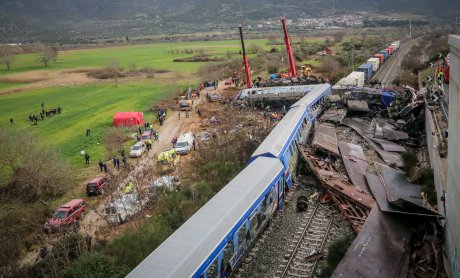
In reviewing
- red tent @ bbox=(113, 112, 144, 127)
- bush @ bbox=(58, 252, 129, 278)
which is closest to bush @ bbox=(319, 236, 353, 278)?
bush @ bbox=(58, 252, 129, 278)

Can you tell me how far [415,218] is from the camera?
48.9ft

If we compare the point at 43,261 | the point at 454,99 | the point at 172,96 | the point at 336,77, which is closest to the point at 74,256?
the point at 43,261

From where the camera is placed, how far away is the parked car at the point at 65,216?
67.8 ft

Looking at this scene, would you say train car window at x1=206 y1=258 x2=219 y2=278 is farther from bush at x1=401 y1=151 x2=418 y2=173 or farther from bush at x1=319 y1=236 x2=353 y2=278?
bush at x1=401 y1=151 x2=418 y2=173

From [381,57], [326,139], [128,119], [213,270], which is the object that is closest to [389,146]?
[326,139]

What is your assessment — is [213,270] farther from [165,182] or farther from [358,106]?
[358,106]

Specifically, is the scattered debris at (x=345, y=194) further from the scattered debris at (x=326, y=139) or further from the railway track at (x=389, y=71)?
the railway track at (x=389, y=71)

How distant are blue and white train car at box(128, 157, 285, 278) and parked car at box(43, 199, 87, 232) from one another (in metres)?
10.3

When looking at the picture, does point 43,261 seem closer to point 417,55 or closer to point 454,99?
point 454,99

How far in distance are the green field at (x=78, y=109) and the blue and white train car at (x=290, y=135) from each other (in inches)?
686

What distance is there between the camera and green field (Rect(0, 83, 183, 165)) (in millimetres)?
38594

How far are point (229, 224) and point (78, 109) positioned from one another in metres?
46.1

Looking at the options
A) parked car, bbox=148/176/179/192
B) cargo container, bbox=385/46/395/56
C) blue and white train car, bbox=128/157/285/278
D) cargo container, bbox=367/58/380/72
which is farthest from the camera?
cargo container, bbox=385/46/395/56

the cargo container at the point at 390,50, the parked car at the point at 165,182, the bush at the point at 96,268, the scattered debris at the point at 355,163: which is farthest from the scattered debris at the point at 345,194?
the cargo container at the point at 390,50
